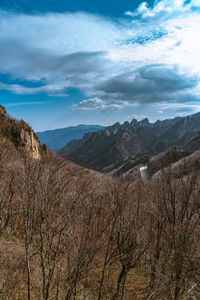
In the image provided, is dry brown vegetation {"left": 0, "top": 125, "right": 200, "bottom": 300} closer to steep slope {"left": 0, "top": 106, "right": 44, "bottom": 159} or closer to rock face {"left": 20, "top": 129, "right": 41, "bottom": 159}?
steep slope {"left": 0, "top": 106, "right": 44, "bottom": 159}

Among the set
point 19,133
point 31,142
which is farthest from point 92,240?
point 31,142

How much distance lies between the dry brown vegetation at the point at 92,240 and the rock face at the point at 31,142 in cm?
3316

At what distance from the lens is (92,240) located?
40.9ft

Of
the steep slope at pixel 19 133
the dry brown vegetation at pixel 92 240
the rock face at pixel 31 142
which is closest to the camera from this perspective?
the dry brown vegetation at pixel 92 240

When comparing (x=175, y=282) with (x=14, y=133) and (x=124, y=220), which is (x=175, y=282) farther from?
(x=14, y=133)

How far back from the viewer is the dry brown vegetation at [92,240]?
9102 mm

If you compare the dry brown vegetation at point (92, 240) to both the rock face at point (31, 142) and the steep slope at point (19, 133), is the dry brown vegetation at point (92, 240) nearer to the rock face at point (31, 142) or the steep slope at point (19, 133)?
the steep slope at point (19, 133)

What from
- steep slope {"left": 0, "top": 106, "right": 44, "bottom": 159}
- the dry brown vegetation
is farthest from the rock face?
the dry brown vegetation

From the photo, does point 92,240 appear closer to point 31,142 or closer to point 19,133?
point 19,133

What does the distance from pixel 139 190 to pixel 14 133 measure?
41.5 meters

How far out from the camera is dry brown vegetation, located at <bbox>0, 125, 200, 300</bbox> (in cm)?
910

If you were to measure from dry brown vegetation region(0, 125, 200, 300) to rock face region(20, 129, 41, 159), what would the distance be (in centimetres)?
3316

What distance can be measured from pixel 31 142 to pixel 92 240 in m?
46.6

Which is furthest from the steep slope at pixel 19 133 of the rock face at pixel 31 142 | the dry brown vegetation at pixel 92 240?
the dry brown vegetation at pixel 92 240
